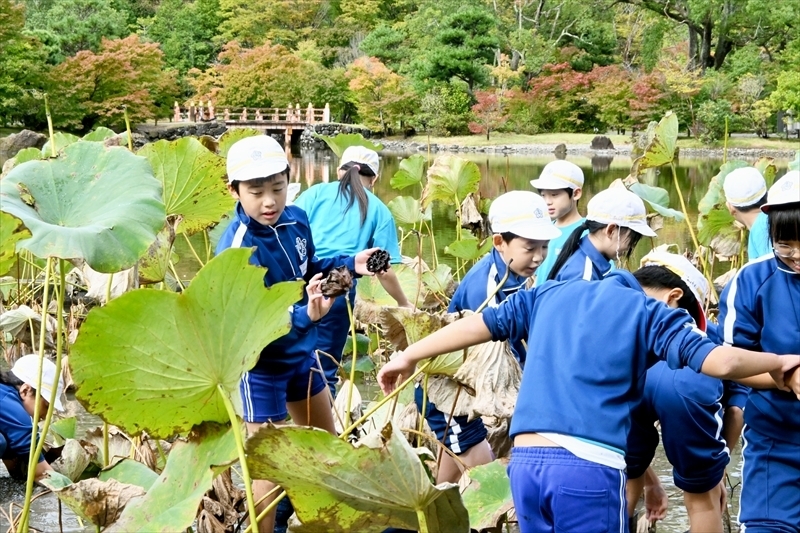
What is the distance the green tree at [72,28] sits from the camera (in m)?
28.9

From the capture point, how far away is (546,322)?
6.77 feet

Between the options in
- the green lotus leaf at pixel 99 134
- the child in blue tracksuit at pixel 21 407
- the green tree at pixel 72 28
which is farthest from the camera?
the green tree at pixel 72 28

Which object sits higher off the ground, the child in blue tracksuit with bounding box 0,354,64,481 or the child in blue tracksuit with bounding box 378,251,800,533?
the child in blue tracksuit with bounding box 378,251,800,533

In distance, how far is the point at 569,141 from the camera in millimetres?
30062

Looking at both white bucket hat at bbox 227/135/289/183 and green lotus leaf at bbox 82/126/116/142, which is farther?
green lotus leaf at bbox 82/126/116/142

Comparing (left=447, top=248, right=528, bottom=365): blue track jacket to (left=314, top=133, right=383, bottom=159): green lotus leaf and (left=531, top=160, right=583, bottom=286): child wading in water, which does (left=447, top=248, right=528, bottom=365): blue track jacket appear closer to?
(left=531, top=160, right=583, bottom=286): child wading in water

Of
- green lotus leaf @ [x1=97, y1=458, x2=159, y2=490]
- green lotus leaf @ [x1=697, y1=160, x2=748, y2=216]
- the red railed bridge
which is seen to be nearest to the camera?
green lotus leaf @ [x1=97, y1=458, x2=159, y2=490]

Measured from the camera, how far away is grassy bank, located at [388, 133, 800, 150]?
27.0 meters

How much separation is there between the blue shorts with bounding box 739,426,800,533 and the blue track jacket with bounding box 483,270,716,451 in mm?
500

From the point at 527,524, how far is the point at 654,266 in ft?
3.09

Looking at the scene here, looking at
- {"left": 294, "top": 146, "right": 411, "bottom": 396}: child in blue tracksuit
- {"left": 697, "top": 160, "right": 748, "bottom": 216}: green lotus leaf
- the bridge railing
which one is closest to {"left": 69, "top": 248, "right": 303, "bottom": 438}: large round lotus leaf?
{"left": 294, "top": 146, "right": 411, "bottom": 396}: child in blue tracksuit

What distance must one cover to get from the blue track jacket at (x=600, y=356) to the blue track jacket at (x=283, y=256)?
86 centimetres

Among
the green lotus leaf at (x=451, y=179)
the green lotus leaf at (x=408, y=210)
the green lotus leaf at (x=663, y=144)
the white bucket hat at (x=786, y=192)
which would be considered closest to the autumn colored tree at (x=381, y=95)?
the green lotus leaf at (x=408, y=210)

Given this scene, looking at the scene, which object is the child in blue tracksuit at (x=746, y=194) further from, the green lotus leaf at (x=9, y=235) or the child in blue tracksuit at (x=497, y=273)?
the green lotus leaf at (x=9, y=235)
